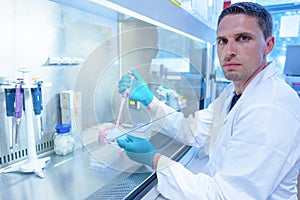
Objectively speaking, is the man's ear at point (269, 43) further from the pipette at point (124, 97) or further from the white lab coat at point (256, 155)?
the pipette at point (124, 97)

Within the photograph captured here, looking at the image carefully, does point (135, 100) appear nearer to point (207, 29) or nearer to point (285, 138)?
point (207, 29)

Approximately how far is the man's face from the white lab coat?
0.28 feet

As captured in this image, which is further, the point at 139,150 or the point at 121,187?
the point at 139,150

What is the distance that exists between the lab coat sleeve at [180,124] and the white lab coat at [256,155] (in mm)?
454

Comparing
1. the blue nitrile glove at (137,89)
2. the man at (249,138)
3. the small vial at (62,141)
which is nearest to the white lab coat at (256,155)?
the man at (249,138)

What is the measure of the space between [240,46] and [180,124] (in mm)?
684

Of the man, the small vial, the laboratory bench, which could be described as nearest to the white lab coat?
the man

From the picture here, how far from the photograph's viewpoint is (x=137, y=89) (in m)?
1.40

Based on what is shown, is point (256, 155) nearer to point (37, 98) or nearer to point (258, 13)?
point (258, 13)

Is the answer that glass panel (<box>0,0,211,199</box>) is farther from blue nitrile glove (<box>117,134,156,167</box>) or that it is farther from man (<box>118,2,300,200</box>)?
man (<box>118,2,300,200</box>)

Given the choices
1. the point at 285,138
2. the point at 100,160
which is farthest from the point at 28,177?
the point at 285,138

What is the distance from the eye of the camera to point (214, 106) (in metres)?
1.50

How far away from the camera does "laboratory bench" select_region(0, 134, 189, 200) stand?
0.74 metres

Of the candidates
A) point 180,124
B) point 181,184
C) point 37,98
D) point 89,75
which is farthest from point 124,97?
point 181,184
